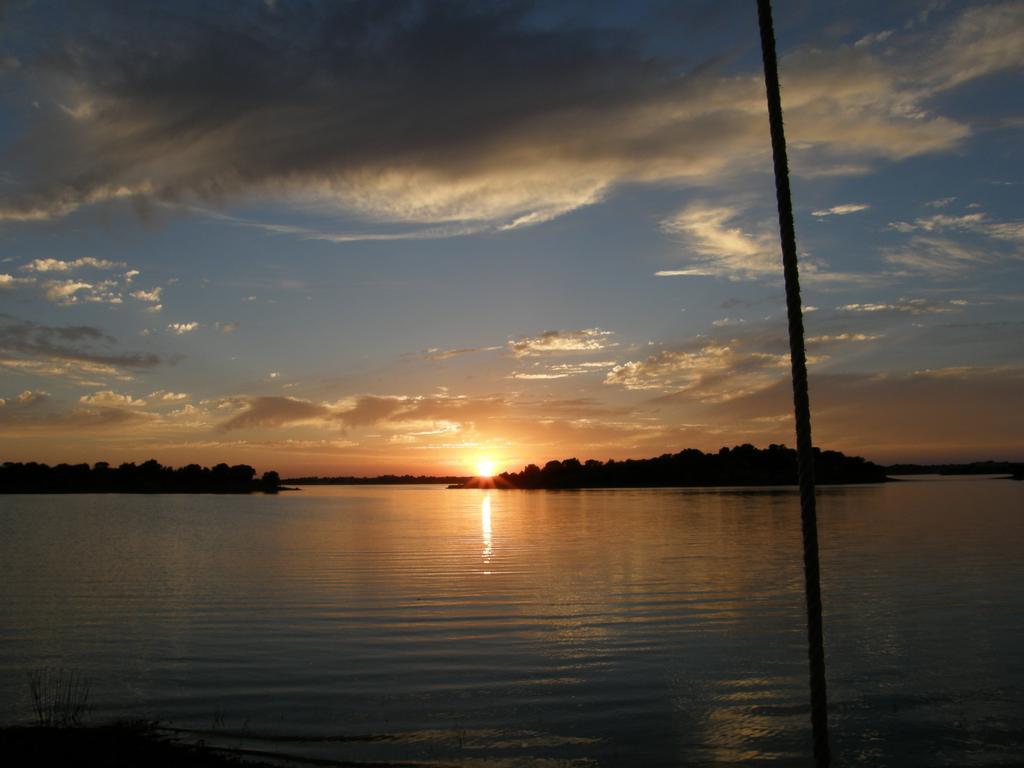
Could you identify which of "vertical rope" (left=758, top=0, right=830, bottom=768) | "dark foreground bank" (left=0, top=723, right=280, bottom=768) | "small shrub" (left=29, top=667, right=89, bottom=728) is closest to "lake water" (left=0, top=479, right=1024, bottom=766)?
"small shrub" (left=29, top=667, right=89, bottom=728)

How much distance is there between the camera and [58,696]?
56.6ft

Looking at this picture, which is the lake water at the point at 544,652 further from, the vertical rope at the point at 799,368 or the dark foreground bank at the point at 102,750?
the vertical rope at the point at 799,368

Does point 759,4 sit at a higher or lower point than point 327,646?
higher

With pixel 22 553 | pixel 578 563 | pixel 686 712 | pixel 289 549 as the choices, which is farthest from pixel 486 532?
pixel 686 712

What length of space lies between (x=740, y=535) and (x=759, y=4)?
204 ft

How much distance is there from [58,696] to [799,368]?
59.8 ft

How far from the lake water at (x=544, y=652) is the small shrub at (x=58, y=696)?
405 mm

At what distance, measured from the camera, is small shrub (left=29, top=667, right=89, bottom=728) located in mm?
15609

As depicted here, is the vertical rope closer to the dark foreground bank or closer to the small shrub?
the dark foreground bank

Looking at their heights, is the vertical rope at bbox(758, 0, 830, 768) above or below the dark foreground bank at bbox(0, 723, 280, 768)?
above

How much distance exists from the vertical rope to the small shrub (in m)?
14.6

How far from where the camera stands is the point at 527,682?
1919 centimetres

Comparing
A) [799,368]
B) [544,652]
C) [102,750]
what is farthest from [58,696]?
[799,368]

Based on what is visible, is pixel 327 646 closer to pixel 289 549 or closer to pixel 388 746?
pixel 388 746
